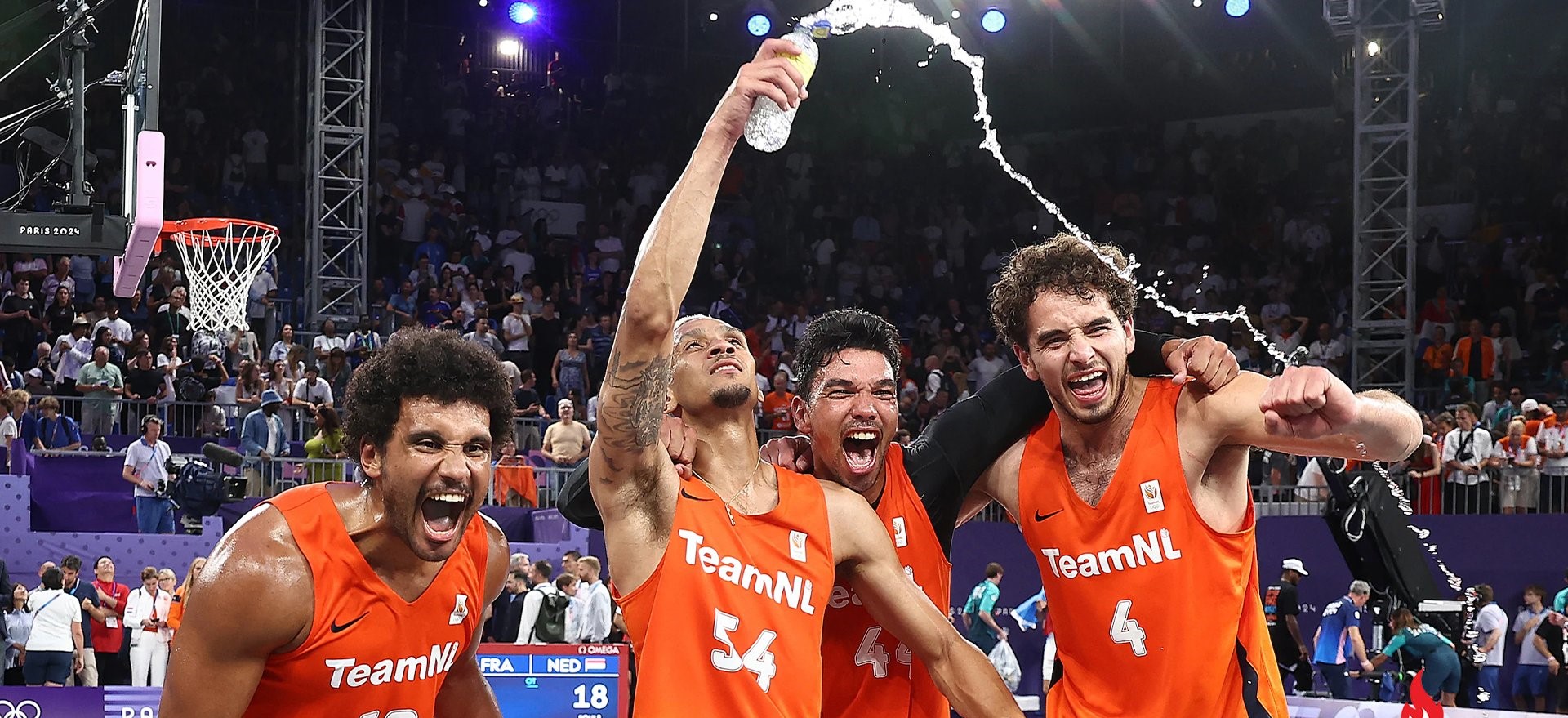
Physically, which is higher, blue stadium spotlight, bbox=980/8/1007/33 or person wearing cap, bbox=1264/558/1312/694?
blue stadium spotlight, bbox=980/8/1007/33

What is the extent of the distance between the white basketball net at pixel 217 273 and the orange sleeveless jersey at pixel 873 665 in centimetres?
1530

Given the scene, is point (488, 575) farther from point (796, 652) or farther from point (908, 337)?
point (908, 337)

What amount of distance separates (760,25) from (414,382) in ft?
85.7

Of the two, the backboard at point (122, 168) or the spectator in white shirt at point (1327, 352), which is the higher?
the backboard at point (122, 168)

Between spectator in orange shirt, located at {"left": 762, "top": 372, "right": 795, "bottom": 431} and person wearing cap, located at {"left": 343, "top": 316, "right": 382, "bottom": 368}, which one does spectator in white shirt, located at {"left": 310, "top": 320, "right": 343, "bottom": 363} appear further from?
spectator in orange shirt, located at {"left": 762, "top": 372, "right": 795, "bottom": 431}

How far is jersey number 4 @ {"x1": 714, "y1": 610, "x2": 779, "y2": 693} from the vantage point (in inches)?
179

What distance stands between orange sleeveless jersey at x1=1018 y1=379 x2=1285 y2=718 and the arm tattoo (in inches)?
55.0

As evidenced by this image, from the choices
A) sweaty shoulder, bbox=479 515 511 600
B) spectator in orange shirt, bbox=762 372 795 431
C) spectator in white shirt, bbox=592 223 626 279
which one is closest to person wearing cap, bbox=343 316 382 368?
spectator in orange shirt, bbox=762 372 795 431

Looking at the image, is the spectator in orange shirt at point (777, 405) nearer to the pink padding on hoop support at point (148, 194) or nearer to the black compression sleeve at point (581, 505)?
the pink padding on hoop support at point (148, 194)

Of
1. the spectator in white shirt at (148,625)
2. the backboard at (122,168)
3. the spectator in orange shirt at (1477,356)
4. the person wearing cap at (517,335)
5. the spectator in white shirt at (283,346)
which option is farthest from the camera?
the person wearing cap at (517,335)

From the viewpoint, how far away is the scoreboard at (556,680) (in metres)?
13.2

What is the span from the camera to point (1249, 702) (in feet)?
16.0

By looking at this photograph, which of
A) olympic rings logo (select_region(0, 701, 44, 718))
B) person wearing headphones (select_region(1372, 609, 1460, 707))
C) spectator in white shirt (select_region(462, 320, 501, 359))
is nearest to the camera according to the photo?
olympic rings logo (select_region(0, 701, 44, 718))

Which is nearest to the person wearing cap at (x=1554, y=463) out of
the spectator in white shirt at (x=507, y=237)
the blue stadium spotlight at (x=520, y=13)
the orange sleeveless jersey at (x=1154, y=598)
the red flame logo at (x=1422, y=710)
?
the red flame logo at (x=1422, y=710)
